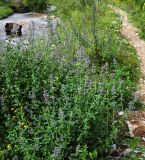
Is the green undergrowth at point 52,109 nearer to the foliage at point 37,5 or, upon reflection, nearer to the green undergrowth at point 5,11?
the green undergrowth at point 5,11

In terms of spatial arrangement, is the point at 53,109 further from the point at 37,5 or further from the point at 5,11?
the point at 37,5

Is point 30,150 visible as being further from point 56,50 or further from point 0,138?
point 56,50

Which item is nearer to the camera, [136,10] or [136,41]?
[136,41]

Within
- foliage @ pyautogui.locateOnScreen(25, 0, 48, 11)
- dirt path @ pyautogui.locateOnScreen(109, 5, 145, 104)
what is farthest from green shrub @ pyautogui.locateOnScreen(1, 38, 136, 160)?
foliage @ pyautogui.locateOnScreen(25, 0, 48, 11)

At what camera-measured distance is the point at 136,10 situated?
19.3 meters

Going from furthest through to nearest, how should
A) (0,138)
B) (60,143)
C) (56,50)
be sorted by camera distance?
(56,50) < (0,138) < (60,143)

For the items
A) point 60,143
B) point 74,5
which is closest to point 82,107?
point 60,143

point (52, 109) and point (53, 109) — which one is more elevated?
point (53, 109)

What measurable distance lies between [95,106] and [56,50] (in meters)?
1.74

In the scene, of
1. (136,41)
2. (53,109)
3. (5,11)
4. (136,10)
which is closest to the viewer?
(53,109)

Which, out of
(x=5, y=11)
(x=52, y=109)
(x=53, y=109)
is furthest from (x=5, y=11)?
(x=53, y=109)

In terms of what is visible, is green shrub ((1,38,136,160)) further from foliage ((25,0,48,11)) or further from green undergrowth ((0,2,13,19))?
foliage ((25,0,48,11))

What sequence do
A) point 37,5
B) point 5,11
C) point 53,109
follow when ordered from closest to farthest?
point 53,109 → point 5,11 → point 37,5

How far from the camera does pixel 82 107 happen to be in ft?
18.9
